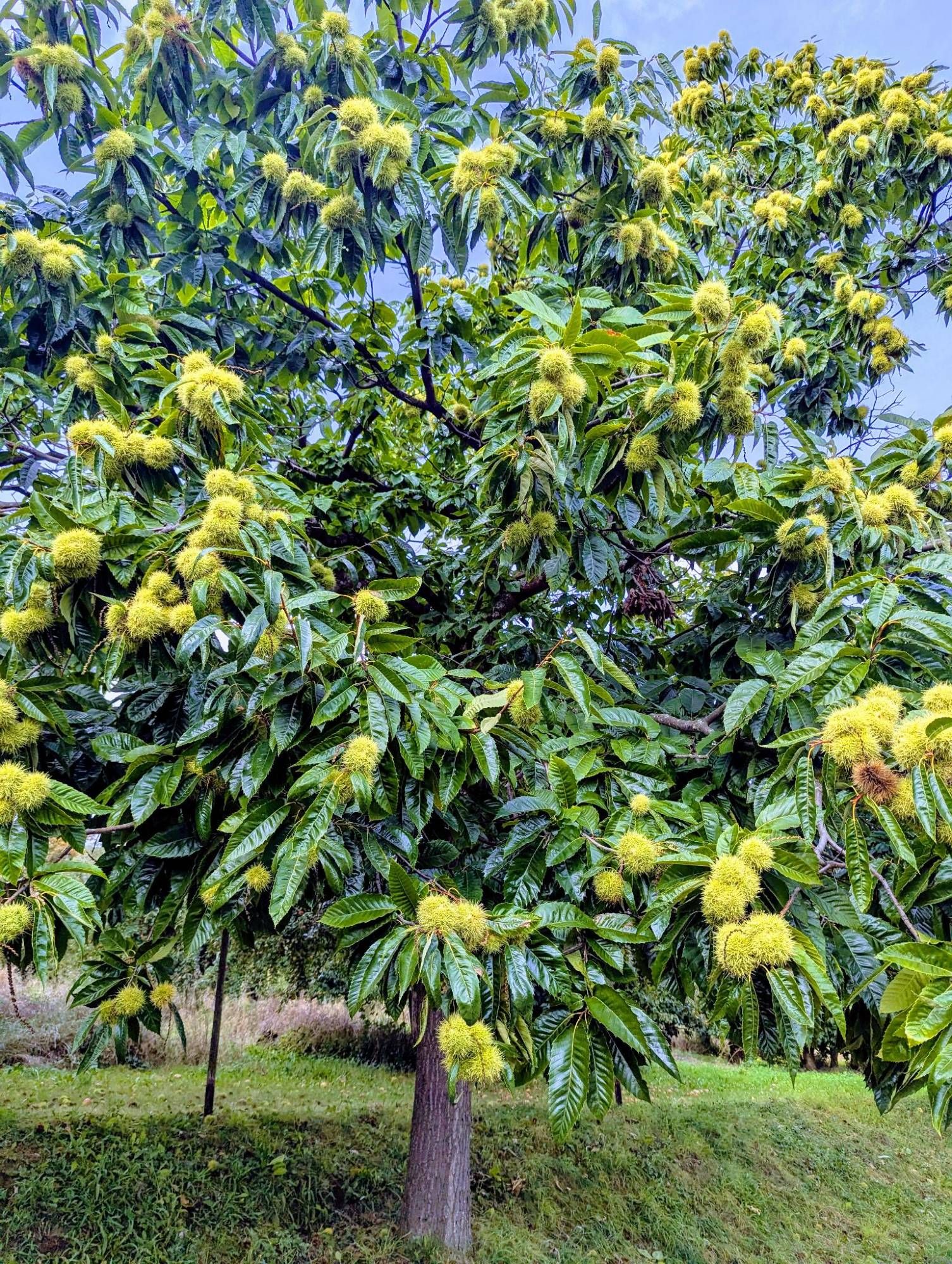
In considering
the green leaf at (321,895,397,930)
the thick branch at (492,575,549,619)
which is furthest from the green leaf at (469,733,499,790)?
the thick branch at (492,575,549,619)

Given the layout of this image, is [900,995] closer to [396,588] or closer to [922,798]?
[922,798]

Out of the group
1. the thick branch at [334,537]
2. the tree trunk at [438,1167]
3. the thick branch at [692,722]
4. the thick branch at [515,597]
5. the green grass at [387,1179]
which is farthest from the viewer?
the tree trunk at [438,1167]

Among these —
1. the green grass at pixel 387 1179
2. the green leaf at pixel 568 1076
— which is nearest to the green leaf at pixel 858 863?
the green leaf at pixel 568 1076

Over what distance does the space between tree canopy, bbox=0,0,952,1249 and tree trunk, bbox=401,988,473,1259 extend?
151cm

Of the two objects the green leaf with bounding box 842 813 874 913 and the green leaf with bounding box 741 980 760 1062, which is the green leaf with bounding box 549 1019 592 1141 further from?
the green leaf with bounding box 842 813 874 913

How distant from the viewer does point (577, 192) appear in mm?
2387

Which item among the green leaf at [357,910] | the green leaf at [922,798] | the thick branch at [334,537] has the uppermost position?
the thick branch at [334,537]

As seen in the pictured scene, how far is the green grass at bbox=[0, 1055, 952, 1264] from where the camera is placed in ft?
9.87

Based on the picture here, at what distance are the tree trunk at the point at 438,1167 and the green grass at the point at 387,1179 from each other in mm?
108

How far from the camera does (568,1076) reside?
129cm

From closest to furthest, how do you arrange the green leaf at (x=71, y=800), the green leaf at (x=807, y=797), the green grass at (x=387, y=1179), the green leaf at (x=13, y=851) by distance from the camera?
the green leaf at (x=807, y=797)
the green leaf at (x=13, y=851)
the green leaf at (x=71, y=800)
the green grass at (x=387, y=1179)

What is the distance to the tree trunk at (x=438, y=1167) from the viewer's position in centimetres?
313

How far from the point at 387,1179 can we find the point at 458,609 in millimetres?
2783

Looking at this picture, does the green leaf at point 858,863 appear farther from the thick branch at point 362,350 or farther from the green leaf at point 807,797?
the thick branch at point 362,350
